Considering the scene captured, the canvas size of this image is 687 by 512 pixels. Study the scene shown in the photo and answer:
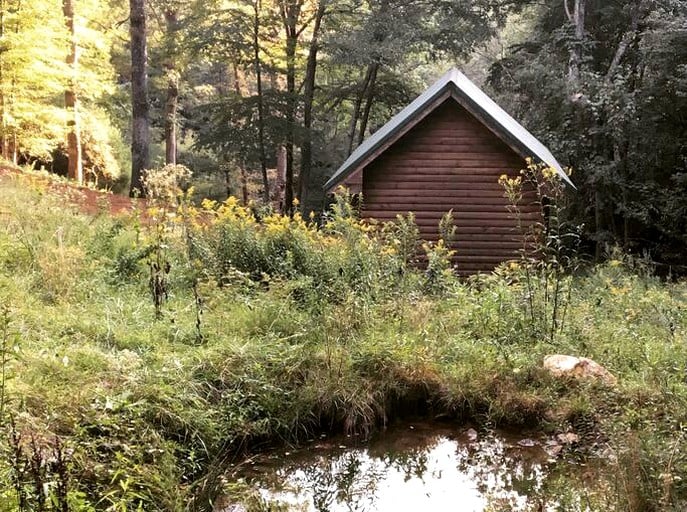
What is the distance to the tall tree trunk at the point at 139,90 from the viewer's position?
654 inches

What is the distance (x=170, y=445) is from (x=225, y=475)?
560 millimetres

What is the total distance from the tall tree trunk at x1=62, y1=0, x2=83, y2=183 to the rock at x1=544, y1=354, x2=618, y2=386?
652 inches

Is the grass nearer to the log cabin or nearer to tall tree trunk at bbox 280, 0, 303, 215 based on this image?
the log cabin

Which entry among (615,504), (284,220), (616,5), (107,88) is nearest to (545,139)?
(616,5)

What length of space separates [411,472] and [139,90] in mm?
15307

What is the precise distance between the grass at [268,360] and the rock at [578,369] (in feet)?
0.40

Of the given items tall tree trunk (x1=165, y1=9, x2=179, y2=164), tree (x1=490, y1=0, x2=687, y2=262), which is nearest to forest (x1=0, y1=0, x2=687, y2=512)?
tree (x1=490, y1=0, x2=687, y2=262)

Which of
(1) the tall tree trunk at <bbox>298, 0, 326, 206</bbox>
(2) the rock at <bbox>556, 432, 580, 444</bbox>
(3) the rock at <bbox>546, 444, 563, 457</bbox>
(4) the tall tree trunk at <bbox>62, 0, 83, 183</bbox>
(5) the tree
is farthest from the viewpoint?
(1) the tall tree trunk at <bbox>298, 0, 326, 206</bbox>

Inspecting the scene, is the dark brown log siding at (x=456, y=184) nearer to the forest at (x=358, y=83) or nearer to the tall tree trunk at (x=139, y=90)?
the forest at (x=358, y=83)

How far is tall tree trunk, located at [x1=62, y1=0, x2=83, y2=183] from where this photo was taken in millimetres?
18047

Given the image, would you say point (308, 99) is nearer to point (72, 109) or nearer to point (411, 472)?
point (72, 109)

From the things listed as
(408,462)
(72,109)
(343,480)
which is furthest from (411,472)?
(72,109)

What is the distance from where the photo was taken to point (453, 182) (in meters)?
13.2

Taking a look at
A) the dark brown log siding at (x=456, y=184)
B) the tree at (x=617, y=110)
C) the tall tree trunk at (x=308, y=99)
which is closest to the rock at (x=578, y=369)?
the dark brown log siding at (x=456, y=184)
